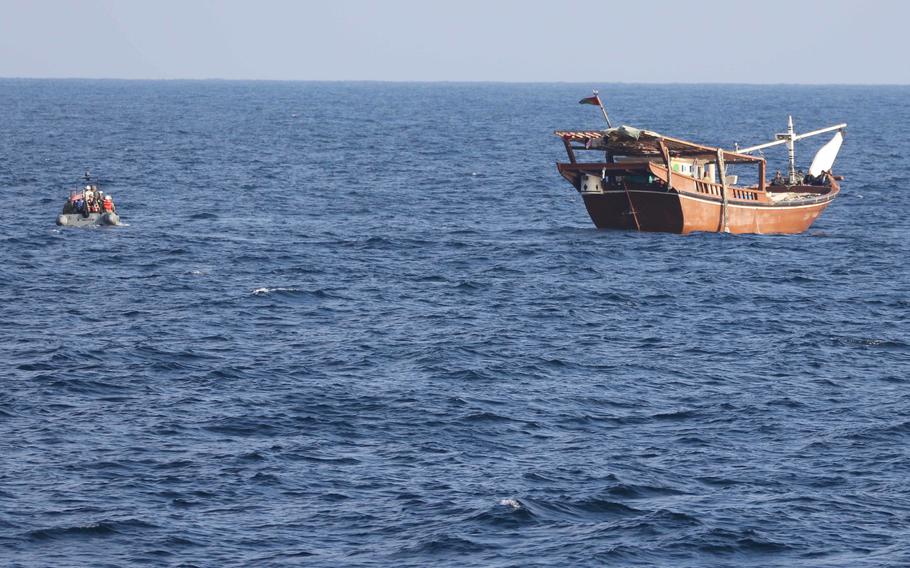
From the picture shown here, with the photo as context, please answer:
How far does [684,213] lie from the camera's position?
259ft

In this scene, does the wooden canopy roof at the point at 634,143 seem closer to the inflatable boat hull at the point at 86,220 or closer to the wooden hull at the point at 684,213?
the wooden hull at the point at 684,213

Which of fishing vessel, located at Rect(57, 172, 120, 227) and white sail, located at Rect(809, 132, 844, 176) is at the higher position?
white sail, located at Rect(809, 132, 844, 176)

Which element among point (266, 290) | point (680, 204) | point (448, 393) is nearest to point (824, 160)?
point (680, 204)

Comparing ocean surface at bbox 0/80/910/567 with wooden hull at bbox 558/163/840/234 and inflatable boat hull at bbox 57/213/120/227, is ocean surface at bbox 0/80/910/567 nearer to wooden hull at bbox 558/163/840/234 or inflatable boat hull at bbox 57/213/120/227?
inflatable boat hull at bbox 57/213/120/227

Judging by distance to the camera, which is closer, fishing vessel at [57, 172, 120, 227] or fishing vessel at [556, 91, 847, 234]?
fishing vessel at [556, 91, 847, 234]

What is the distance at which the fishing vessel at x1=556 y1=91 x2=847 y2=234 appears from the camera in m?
76.6

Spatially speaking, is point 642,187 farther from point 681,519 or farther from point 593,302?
point 681,519

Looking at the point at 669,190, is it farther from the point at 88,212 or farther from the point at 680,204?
the point at 88,212

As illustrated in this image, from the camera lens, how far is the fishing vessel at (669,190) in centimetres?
7656

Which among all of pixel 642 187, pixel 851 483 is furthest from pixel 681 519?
pixel 642 187

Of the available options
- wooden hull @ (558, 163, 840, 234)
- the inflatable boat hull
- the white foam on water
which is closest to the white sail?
wooden hull @ (558, 163, 840, 234)

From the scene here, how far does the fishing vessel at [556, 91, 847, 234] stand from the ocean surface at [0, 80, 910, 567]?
1435 mm

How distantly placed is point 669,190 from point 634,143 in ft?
11.5

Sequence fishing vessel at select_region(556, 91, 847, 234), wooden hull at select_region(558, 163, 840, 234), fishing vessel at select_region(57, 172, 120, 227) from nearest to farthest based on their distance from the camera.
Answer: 1. fishing vessel at select_region(556, 91, 847, 234)
2. wooden hull at select_region(558, 163, 840, 234)
3. fishing vessel at select_region(57, 172, 120, 227)
